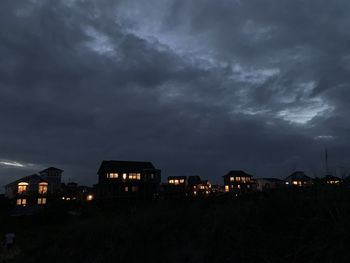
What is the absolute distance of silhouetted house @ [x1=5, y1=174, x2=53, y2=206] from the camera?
56406mm

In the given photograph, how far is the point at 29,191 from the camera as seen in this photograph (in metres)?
59.4

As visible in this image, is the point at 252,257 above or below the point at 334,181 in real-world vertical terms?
below

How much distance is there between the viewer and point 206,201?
10516 mm

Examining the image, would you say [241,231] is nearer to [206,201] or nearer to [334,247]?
[334,247]

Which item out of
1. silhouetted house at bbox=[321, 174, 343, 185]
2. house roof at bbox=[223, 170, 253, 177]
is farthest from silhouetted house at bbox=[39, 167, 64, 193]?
silhouetted house at bbox=[321, 174, 343, 185]

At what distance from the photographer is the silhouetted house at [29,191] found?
56.4 meters

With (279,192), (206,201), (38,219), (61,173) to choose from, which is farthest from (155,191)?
(279,192)

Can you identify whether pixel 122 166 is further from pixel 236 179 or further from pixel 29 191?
pixel 236 179

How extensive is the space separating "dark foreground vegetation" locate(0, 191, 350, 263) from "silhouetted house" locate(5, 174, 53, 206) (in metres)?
51.9

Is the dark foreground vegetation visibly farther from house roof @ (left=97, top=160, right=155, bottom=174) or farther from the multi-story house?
house roof @ (left=97, top=160, right=155, bottom=174)

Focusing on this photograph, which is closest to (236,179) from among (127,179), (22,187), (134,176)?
(134,176)

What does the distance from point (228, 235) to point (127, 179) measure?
58.5m

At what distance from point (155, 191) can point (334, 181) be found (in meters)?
56.8

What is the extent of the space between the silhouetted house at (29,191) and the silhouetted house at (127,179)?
1119 centimetres
